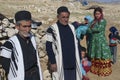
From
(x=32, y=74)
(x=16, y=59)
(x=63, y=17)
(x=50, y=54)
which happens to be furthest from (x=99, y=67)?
(x=16, y=59)

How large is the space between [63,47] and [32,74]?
3.93ft

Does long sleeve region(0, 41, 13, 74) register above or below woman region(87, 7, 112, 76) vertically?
above

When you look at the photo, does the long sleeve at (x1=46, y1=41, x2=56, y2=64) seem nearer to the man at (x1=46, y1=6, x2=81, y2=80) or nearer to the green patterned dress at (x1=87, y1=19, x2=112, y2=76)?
the man at (x1=46, y1=6, x2=81, y2=80)

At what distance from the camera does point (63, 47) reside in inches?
229

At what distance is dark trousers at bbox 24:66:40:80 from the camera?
4.70 m

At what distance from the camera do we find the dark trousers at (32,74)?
470 centimetres

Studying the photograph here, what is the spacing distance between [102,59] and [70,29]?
2785mm

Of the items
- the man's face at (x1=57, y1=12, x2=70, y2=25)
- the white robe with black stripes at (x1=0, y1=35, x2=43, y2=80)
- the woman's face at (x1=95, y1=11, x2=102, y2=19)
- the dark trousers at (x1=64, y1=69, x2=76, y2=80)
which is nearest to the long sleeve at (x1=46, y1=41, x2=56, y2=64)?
the dark trousers at (x1=64, y1=69, x2=76, y2=80)

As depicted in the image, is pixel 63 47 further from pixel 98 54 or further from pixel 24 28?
pixel 98 54

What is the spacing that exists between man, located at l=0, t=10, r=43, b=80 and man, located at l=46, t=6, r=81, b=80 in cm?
114

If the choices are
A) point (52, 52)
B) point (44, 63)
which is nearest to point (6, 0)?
point (44, 63)

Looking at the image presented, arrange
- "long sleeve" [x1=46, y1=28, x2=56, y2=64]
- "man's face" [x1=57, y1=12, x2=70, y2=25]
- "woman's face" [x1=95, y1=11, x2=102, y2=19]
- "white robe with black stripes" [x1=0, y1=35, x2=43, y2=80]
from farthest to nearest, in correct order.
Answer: "woman's face" [x1=95, y1=11, x2=102, y2=19] → "long sleeve" [x1=46, y1=28, x2=56, y2=64] → "man's face" [x1=57, y1=12, x2=70, y2=25] → "white robe with black stripes" [x1=0, y1=35, x2=43, y2=80]

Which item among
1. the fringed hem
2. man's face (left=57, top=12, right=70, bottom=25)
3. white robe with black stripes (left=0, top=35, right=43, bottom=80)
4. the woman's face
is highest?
man's face (left=57, top=12, right=70, bottom=25)

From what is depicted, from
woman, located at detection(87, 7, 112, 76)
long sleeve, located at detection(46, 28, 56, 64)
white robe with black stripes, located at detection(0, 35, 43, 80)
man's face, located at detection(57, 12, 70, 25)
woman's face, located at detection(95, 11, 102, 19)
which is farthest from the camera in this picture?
woman, located at detection(87, 7, 112, 76)
